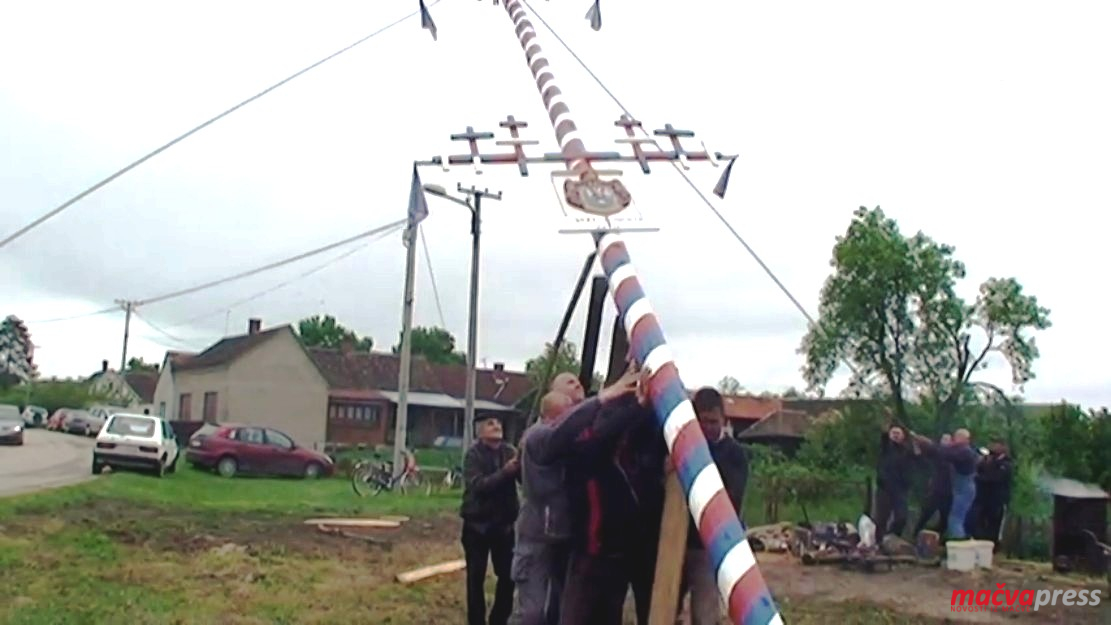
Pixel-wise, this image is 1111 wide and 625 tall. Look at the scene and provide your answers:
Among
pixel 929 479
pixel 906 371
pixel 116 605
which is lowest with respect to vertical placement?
Result: pixel 116 605

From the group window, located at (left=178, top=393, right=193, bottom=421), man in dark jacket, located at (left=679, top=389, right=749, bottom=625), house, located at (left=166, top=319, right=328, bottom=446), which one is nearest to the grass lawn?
man in dark jacket, located at (left=679, top=389, right=749, bottom=625)

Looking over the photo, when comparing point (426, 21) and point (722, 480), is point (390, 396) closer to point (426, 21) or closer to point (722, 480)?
point (426, 21)

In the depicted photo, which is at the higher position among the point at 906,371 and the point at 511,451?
the point at 906,371

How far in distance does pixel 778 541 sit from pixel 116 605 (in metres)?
7.21

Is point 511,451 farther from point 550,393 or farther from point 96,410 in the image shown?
point 96,410

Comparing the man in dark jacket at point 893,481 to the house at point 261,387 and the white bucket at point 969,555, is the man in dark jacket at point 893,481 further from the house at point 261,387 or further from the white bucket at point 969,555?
the house at point 261,387

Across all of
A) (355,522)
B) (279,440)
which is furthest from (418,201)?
(279,440)

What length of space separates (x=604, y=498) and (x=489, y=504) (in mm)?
3041

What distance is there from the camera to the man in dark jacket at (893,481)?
530 inches

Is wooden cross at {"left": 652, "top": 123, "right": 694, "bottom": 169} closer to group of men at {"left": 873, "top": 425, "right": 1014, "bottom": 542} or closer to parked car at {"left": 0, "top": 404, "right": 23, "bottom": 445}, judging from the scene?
group of men at {"left": 873, "top": 425, "right": 1014, "bottom": 542}

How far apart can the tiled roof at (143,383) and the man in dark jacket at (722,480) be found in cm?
7370

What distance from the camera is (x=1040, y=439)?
15664mm

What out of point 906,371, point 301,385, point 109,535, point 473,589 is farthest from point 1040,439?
point 301,385

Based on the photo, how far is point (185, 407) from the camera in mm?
54062
